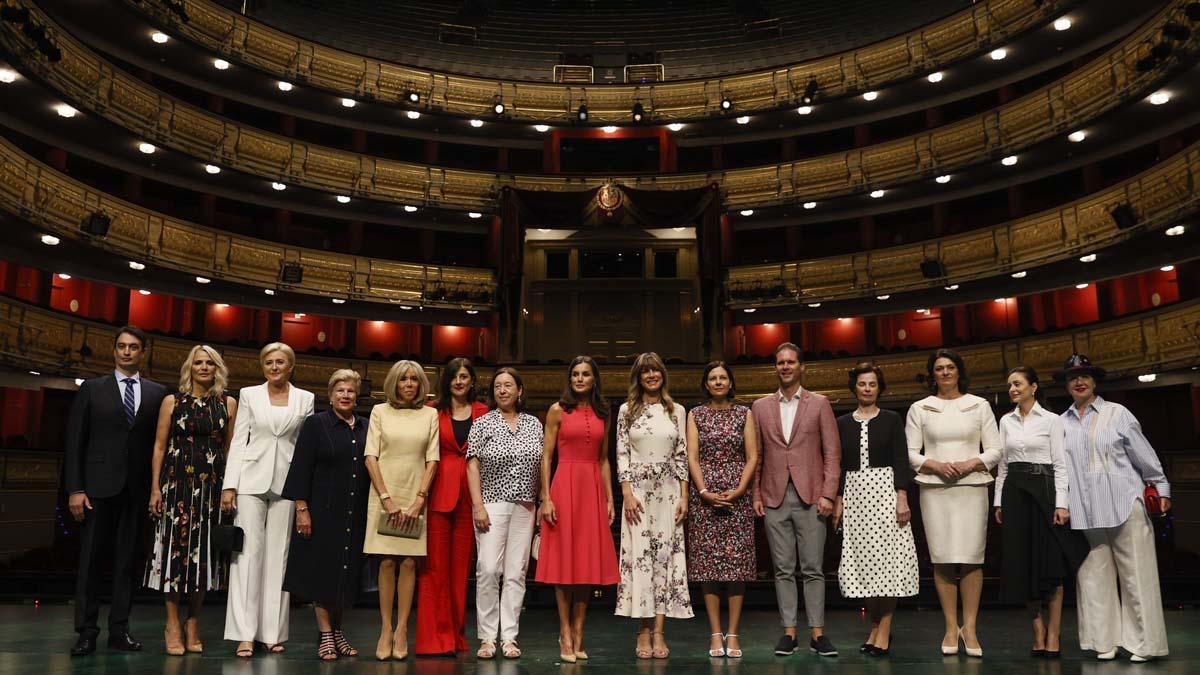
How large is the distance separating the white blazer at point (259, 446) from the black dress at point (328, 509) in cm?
13

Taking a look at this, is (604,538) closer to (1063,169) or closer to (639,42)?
(1063,169)

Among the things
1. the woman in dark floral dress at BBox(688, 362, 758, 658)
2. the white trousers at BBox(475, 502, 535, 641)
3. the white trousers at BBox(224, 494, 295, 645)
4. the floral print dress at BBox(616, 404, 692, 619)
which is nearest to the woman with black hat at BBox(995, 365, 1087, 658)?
the woman in dark floral dress at BBox(688, 362, 758, 658)

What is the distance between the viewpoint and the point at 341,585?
179 inches

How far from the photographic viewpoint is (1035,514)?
5023 mm

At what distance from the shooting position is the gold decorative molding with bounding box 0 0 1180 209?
14.3m

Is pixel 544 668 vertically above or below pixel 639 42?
below

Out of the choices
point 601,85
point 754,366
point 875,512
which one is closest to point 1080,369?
point 875,512

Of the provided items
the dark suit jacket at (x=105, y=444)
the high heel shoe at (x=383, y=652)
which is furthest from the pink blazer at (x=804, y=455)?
the dark suit jacket at (x=105, y=444)

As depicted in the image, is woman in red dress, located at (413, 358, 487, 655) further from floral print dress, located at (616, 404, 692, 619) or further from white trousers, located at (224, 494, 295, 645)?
floral print dress, located at (616, 404, 692, 619)

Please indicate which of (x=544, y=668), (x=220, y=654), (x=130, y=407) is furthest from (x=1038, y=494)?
(x=130, y=407)

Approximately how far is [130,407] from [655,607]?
3.17 m

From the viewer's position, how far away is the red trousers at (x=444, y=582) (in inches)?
181

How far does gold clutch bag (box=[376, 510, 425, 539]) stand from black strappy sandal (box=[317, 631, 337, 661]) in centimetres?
62

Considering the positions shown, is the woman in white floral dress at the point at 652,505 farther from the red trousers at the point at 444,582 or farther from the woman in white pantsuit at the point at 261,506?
the woman in white pantsuit at the point at 261,506
